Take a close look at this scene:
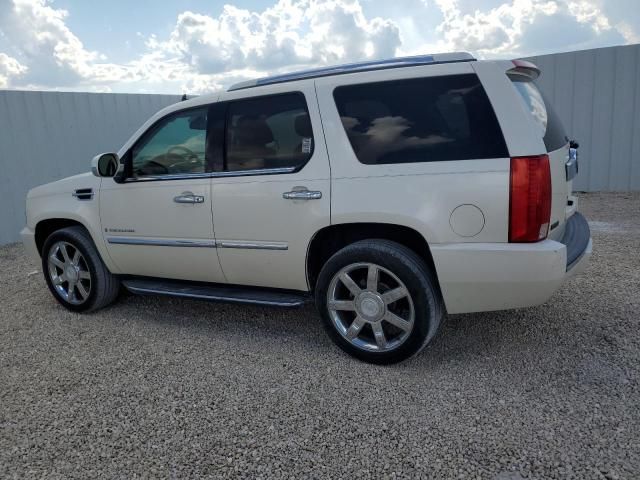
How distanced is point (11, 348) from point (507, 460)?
3.72 meters

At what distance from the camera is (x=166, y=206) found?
3.96 metres

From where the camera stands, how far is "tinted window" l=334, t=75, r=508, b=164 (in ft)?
9.62

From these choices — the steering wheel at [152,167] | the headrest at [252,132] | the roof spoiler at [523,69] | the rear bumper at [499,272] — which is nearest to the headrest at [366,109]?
the headrest at [252,132]

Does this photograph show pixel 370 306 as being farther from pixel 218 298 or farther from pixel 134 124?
pixel 134 124

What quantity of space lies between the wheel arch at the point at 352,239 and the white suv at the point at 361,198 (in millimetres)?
12

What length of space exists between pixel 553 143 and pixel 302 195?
5.17 ft

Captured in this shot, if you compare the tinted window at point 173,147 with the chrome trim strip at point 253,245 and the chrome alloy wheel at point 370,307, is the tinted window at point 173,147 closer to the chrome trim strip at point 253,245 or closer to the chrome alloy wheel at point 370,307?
the chrome trim strip at point 253,245

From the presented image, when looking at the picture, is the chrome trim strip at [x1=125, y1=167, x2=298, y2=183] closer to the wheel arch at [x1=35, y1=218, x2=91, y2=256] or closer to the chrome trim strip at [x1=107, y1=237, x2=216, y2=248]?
the chrome trim strip at [x1=107, y1=237, x2=216, y2=248]

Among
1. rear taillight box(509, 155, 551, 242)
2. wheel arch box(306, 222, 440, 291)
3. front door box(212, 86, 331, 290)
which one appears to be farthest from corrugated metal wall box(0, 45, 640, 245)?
rear taillight box(509, 155, 551, 242)

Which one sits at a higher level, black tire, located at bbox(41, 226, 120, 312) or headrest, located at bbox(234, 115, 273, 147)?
headrest, located at bbox(234, 115, 273, 147)

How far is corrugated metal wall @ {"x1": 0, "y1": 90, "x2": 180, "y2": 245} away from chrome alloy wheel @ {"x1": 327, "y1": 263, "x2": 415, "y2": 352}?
7215 millimetres

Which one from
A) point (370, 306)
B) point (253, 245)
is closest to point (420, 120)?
point (370, 306)

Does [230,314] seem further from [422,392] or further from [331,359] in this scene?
[422,392]

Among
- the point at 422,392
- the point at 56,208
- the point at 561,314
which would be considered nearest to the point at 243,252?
the point at 422,392
